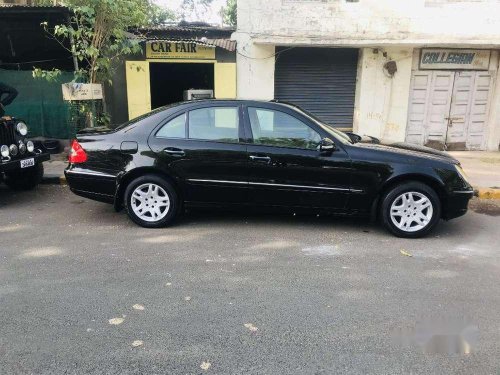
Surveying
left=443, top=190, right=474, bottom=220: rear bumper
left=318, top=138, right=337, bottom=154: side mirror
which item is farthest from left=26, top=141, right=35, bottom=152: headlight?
left=443, top=190, right=474, bottom=220: rear bumper

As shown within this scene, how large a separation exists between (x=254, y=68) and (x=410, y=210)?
709cm

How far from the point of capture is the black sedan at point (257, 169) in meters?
5.17

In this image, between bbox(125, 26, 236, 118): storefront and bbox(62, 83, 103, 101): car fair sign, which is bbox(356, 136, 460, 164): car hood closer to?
bbox(62, 83, 103, 101): car fair sign

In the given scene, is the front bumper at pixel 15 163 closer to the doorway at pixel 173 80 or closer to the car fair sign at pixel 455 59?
the doorway at pixel 173 80

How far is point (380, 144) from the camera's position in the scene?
217 inches

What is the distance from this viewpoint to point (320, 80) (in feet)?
38.4

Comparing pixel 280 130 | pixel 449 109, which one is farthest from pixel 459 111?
pixel 280 130

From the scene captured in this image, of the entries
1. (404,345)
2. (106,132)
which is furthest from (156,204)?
(404,345)

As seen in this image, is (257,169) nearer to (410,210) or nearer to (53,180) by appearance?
(410,210)

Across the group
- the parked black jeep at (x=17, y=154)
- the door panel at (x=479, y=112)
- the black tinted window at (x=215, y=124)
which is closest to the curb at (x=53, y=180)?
the parked black jeep at (x=17, y=154)

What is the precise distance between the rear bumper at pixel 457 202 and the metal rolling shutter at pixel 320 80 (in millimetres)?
7027

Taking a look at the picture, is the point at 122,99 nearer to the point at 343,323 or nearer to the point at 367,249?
the point at 367,249

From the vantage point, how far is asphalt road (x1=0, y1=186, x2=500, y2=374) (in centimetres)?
288

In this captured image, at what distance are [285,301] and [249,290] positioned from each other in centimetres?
35
